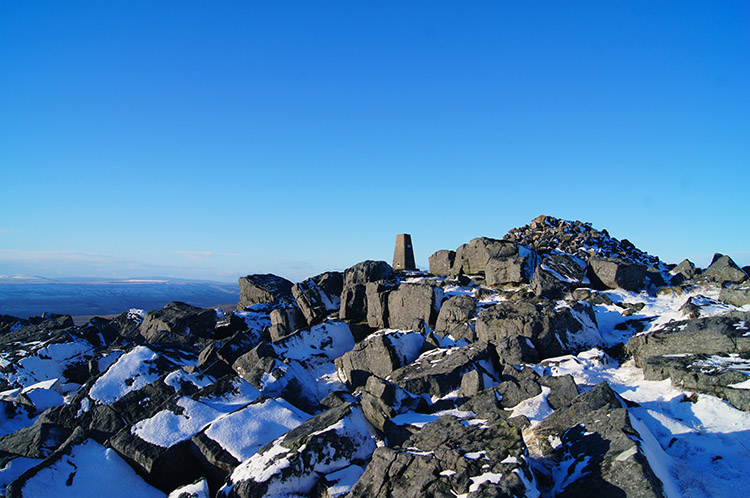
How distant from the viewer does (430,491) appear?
5.20m

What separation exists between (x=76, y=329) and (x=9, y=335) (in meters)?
4.12

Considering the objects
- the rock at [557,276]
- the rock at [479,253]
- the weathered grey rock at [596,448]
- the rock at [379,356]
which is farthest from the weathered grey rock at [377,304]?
the weathered grey rock at [596,448]

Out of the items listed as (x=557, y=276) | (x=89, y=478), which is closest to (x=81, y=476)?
(x=89, y=478)

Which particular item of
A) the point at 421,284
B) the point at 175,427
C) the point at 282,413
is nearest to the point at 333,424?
the point at 282,413

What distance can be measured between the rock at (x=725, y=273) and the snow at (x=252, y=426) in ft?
61.8

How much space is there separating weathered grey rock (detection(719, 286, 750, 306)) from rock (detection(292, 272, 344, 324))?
51.4 ft

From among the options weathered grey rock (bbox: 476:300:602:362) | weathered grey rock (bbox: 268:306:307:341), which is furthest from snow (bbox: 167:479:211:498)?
weathered grey rock (bbox: 268:306:307:341)

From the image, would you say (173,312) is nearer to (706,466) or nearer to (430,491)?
(430,491)

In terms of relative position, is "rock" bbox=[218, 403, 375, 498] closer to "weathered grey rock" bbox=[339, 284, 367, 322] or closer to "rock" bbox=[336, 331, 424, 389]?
"rock" bbox=[336, 331, 424, 389]

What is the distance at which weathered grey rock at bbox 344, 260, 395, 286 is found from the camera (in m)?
23.0

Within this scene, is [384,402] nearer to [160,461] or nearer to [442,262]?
[160,461]

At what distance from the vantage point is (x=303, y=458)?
6445 mm

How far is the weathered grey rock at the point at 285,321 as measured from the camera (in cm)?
1861

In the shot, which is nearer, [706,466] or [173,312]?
[706,466]
